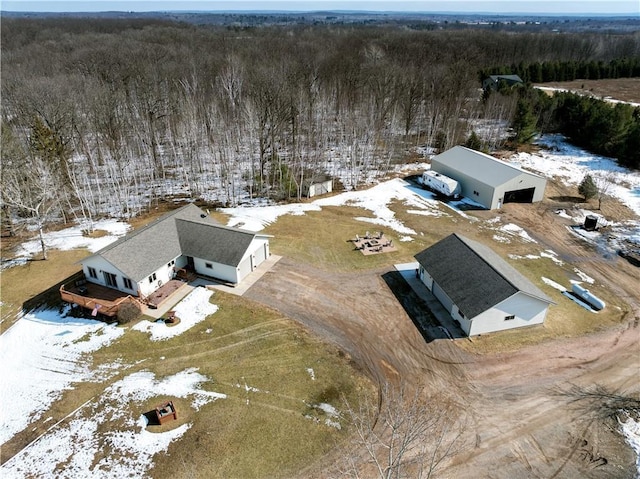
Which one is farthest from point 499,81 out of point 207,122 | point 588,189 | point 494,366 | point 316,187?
point 494,366

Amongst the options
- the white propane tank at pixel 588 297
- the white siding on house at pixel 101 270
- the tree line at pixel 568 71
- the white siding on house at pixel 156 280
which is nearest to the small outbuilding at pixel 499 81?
the tree line at pixel 568 71

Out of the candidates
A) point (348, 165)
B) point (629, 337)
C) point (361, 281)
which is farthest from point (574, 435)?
point (348, 165)

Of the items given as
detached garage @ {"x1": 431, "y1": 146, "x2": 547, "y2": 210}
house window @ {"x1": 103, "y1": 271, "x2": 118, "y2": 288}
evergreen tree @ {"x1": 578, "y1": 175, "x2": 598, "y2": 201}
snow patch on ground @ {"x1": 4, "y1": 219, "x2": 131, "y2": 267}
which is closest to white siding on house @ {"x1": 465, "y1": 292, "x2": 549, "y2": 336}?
→ detached garage @ {"x1": 431, "y1": 146, "x2": 547, "y2": 210}

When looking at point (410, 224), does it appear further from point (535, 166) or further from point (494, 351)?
point (535, 166)

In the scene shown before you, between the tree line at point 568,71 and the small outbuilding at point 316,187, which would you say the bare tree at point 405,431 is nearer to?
the small outbuilding at point 316,187

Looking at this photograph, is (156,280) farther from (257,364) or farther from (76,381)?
(257,364)

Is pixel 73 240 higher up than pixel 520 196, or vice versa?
pixel 520 196
